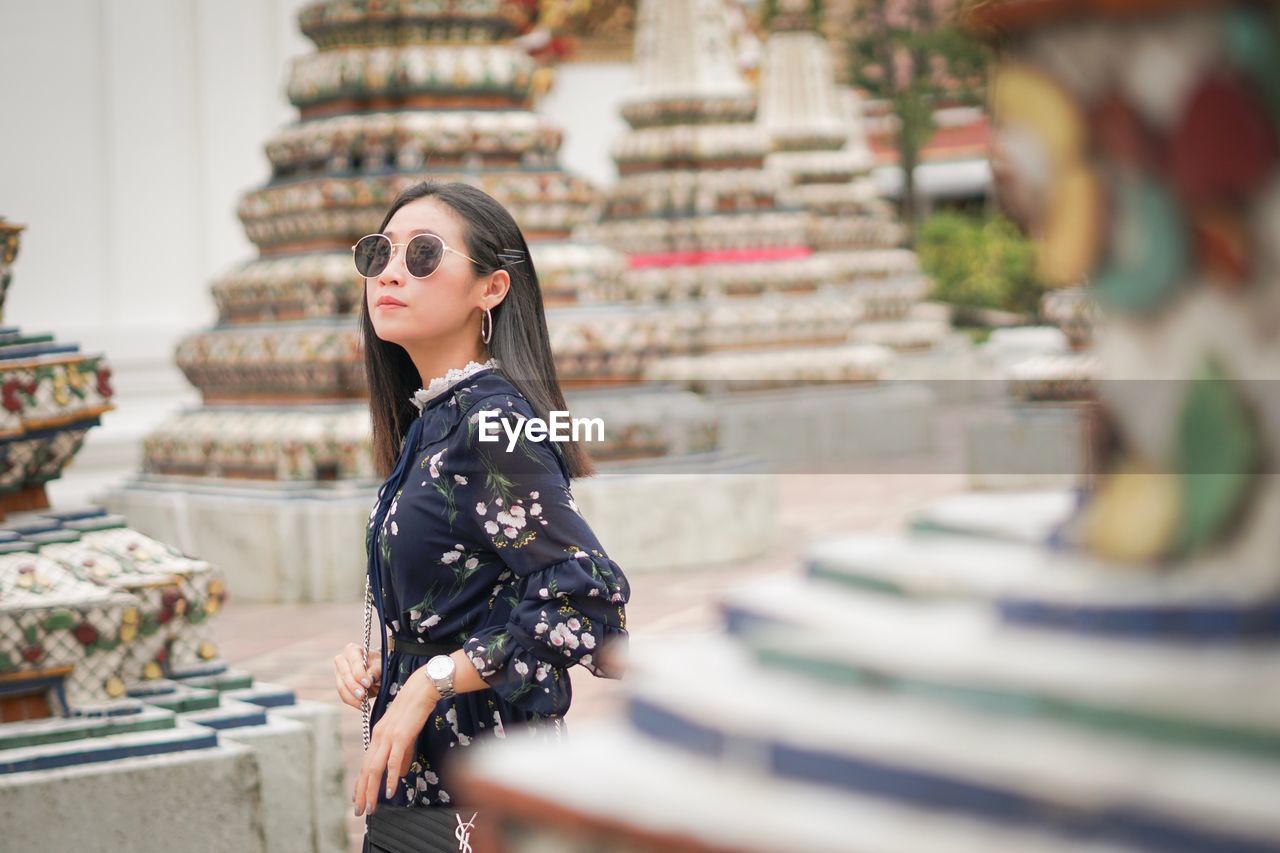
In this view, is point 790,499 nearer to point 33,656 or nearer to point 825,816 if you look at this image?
point 33,656

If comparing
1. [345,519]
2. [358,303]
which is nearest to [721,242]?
[358,303]

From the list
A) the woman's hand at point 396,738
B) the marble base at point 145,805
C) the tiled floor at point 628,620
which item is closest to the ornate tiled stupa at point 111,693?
the marble base at point 145,805

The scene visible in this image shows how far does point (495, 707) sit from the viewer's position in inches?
106

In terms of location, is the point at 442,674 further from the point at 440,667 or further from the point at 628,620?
the point at 628,620

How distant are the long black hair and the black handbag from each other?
53cm

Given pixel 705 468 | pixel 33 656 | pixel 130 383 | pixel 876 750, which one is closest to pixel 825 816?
pixel 876 750

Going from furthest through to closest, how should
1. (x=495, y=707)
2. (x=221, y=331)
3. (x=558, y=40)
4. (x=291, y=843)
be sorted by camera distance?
(x=558, y=40) < (x=221, y=331) < (x=291, y=843) < (x=495, y=707)

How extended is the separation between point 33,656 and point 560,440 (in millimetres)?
1392

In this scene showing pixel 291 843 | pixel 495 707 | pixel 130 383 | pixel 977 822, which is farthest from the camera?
pixel 130 383

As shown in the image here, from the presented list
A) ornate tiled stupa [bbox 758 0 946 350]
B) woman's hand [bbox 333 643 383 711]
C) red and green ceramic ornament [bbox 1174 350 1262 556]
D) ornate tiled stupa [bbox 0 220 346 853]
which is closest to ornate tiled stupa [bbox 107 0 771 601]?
ornate tiled stupa [bbox 0 220 346 853]

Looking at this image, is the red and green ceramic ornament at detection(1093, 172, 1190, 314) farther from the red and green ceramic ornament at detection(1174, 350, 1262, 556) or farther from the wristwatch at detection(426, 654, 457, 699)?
the wristwatch at detection(426, 654, 457, 699)

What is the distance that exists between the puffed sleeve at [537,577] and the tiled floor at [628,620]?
5.77 ft

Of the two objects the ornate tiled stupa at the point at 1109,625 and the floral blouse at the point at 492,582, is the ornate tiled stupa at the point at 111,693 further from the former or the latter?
the ornate tiled stupa at the point at 1109,625

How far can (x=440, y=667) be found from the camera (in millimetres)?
2580
